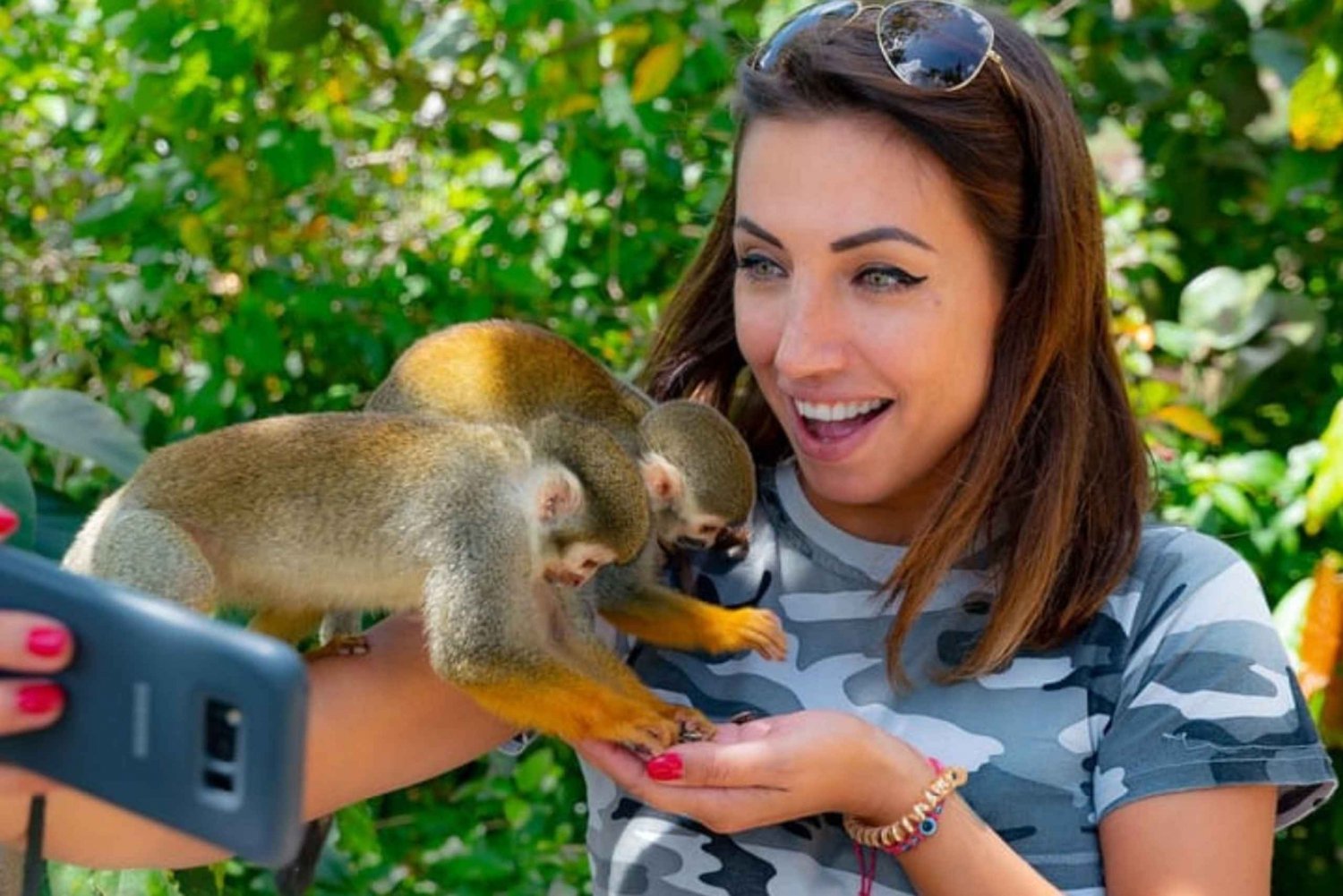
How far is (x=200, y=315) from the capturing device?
2.53 metres

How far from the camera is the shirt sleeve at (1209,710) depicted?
1247 mm

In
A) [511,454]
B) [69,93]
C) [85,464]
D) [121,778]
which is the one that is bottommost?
[85,464]

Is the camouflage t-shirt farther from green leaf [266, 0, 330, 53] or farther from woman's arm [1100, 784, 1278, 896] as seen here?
green leaf [266, 0, 330, 53]

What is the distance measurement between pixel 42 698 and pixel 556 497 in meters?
0.70

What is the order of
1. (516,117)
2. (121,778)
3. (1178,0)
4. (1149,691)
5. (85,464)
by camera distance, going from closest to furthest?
(121,778), (1149,691), (85,464), (516,117), (1178,0)

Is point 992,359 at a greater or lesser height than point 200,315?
greater

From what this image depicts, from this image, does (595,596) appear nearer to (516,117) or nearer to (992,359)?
(992,359)

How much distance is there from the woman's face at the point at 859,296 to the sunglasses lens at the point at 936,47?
0.19 ft

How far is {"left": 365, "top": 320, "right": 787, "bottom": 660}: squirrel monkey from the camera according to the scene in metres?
1.41

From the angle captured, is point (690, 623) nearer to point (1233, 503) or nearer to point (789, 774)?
point (789, 774)

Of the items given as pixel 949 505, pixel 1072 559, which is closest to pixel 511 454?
pixel 949 505

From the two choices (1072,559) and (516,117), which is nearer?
(1072,559)

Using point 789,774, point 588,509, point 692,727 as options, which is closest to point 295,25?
point 588,509

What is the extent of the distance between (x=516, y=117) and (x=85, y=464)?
787 mm
